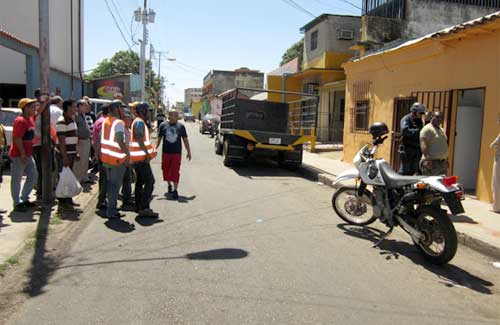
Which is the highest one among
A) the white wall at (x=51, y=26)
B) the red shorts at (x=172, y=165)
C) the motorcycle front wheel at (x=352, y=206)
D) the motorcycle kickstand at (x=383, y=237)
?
the white wall at (x=51, y=26)

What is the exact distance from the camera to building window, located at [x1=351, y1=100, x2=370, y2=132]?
13.7 m

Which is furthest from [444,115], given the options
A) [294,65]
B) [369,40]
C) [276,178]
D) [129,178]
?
[294,65]

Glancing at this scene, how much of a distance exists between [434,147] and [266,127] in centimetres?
798

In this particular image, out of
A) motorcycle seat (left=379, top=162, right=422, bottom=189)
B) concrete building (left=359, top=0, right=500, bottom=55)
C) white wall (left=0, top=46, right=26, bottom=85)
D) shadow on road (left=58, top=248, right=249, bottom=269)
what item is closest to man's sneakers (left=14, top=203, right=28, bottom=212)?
shadow on road (left=58, top=248, right=249, bottom=269)

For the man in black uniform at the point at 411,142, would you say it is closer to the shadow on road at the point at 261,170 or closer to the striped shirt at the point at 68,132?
the shadow on road at the point at 261,170

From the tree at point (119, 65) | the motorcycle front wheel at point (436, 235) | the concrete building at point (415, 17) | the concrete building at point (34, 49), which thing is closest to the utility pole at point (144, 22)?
the concrete building at point (34, 49)

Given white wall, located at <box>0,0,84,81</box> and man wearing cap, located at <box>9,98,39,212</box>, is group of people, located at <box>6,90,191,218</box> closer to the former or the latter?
man wearing cap, located at <box>9,98,39,212</box>

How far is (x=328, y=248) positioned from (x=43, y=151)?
458 centimetres

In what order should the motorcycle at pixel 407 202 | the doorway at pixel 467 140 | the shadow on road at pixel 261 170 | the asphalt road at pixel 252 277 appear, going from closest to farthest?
the asphalt road at pixel 252 277
the motorcycle at pixel 407 202
the doorway at pixel 467 140
the shadow on road at pixel 261 170

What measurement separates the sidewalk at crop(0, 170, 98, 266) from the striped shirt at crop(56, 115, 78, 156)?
959 millimetres

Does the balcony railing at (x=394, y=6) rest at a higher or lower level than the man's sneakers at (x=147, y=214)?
higher

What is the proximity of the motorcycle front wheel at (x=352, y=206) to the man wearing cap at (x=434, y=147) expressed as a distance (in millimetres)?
1500

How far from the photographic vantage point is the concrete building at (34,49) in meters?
16.5

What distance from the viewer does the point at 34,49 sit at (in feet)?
53.0
